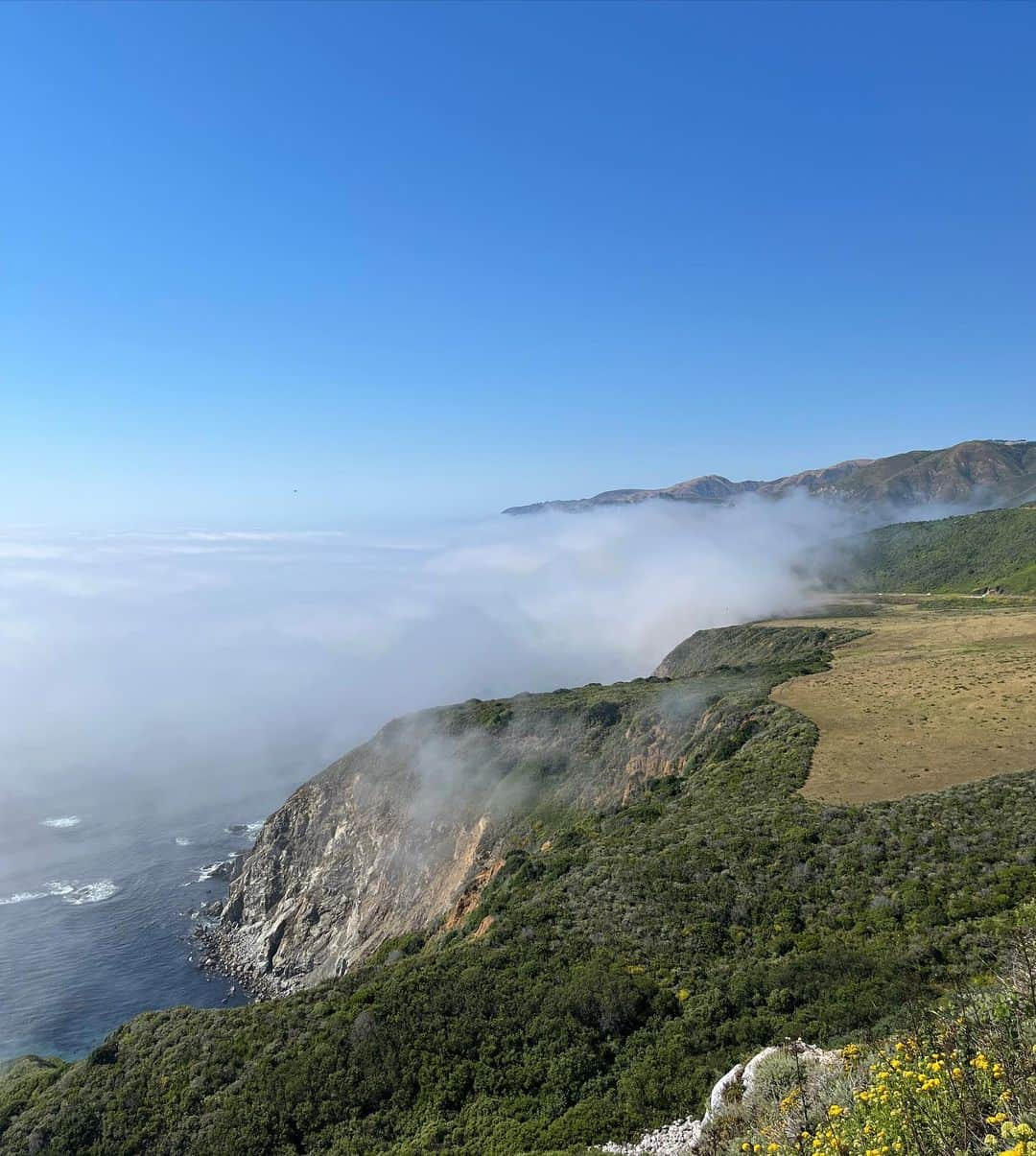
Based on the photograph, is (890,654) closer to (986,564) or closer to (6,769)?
(986,564)

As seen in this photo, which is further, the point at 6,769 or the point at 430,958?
the point at 6,769

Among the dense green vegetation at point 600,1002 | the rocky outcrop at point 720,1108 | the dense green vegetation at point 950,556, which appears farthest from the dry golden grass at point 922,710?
the dense green vegetation at point 950,556

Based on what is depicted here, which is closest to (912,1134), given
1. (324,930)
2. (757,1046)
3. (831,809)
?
(757,1046)

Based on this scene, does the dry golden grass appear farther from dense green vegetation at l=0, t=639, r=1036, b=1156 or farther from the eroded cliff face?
the eroded cliff face

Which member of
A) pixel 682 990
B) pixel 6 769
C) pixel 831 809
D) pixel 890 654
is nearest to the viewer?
pixel 682 990

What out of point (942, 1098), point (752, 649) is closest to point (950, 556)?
point (752, 649)

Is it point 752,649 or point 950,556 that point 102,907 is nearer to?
point 752,649
